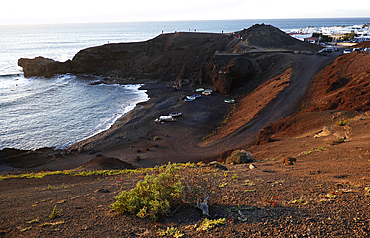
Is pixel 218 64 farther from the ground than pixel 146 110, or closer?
farther from the ground

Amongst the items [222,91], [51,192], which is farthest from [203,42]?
[51,192]

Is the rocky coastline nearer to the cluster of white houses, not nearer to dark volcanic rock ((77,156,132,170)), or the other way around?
dark volcanic rock ((77,156,132,170))

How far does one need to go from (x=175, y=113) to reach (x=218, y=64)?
22.7 m

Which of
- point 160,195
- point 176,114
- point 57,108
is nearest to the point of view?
point 160,195

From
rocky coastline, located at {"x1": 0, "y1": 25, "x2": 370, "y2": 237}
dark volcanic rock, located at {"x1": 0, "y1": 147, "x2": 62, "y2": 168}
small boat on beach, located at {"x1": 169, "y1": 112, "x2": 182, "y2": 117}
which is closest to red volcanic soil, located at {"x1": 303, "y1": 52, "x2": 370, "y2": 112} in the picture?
rocky coastline, located at {"x1": 0, "y1": 25, "x2": 370, "y2": 237}

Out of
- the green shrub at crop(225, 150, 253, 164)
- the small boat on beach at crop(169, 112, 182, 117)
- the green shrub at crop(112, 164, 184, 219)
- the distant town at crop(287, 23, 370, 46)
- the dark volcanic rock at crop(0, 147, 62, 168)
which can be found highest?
the distant town at crop(287, 23, 370, 46)

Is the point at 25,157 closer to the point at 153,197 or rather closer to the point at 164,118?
the point at 164,118

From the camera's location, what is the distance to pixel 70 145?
3284 cm

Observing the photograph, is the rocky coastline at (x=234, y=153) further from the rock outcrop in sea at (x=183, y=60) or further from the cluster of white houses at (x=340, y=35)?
the cluster of white houses at (x=340, y=35)

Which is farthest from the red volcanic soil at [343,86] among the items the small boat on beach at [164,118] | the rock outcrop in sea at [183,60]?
the small boat on beach at [164,118]

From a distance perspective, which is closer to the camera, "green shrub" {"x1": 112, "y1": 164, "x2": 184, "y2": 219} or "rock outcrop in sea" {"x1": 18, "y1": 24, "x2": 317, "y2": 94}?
"green shrub" {"x1": 112, "y1": 164, "x2": 184, "y2": 219}

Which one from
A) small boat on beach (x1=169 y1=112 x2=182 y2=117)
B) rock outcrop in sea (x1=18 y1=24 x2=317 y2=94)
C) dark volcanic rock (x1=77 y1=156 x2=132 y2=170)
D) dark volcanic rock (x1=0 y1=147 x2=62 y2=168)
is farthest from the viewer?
rock outcrop in sea (x1=18 y1=24 x2=317 y2=94)

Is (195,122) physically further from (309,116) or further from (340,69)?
(340,69)

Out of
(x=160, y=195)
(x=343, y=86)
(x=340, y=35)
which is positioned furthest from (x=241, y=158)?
(x=340, y=35)
